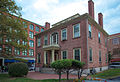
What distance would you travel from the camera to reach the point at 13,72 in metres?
13.0

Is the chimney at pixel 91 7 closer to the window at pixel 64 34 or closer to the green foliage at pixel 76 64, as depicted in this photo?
the window at pixel 64 34

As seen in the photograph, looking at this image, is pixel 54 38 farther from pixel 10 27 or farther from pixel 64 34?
pixel 10 27

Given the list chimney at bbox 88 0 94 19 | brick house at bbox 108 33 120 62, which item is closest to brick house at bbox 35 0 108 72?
chimney at bbox 88 0 94 19

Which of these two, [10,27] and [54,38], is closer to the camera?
[10,27]

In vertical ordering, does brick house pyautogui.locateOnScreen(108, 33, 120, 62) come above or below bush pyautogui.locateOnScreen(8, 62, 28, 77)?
above

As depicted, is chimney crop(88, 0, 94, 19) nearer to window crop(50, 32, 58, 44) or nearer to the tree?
window crop(50, 32, 58, 44)

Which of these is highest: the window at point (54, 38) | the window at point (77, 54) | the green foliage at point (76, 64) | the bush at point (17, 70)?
the window at point (54, 38)

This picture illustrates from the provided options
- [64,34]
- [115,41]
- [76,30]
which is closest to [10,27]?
[64,34]

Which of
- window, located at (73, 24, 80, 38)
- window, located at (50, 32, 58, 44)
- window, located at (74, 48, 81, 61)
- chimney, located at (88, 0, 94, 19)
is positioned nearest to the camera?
window, located at (74, 48, 81, 61)

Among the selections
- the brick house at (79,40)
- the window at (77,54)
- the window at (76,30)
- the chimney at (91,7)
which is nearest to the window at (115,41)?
Answer: the brick house at (79,40)

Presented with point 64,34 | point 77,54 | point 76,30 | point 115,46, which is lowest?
point 77,54

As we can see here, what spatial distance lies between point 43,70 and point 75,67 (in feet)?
40.3

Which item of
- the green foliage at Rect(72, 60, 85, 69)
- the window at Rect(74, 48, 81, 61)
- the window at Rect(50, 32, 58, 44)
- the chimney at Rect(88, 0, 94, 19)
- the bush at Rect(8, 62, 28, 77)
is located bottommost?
the bush at Rect(8, 62, 28, 77)

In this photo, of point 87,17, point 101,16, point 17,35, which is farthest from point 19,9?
point 101,16
